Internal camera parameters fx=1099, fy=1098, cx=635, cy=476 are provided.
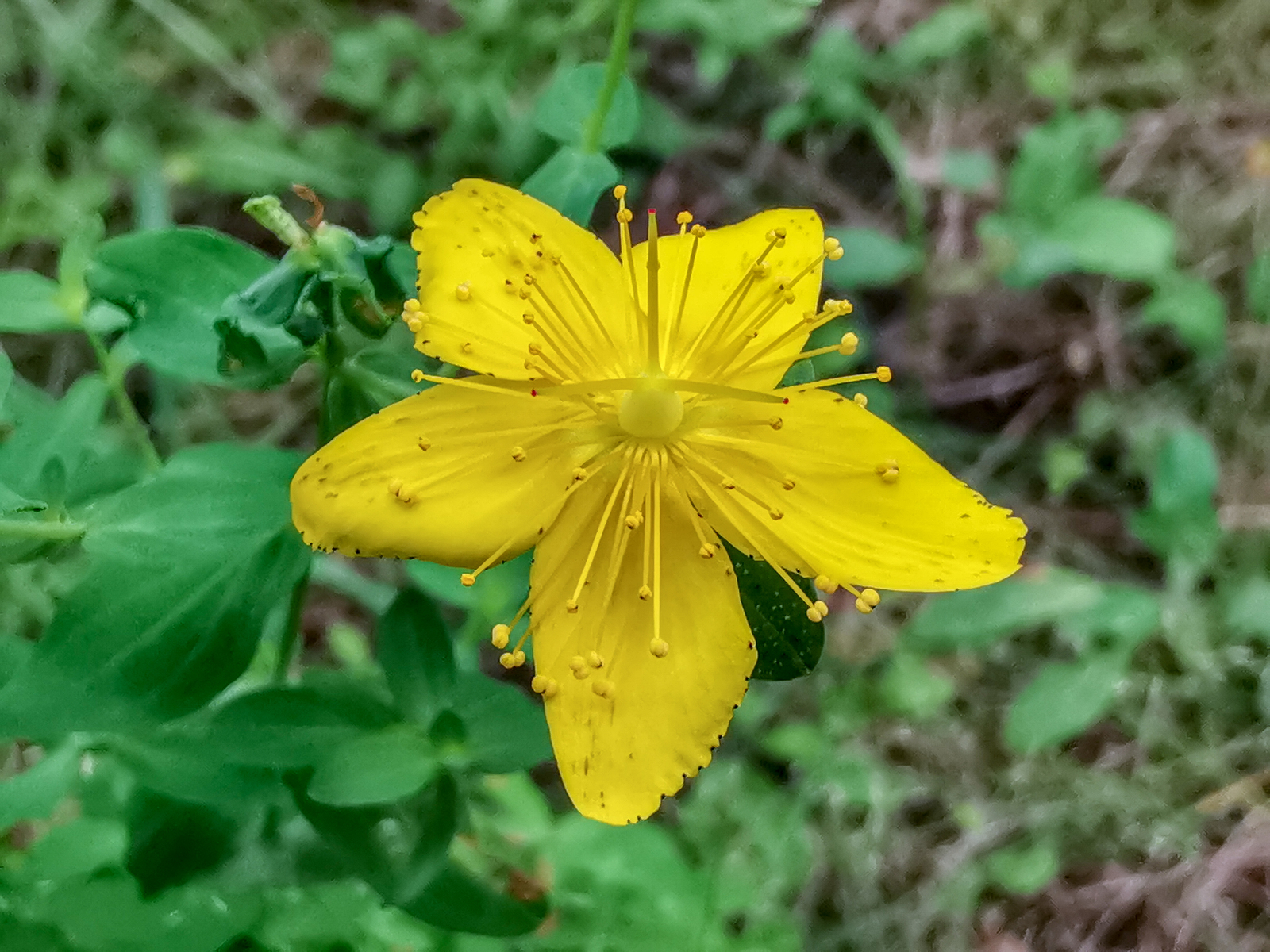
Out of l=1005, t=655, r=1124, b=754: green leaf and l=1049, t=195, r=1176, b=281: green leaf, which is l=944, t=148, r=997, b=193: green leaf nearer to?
l=1049, t=195, r=1176, b=281: green leaf

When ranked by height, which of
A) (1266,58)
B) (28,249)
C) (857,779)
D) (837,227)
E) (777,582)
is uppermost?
(1266,58)

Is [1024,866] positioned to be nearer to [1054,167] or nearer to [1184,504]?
[1184,504]

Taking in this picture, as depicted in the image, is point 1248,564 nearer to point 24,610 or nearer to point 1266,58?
point 1266,58

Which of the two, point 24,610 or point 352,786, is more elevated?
point 352,786

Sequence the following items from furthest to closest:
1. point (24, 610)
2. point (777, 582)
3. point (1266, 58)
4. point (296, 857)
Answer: point (1266, 58)
point (24, 610)
point (296, 857)
point (777, 582)

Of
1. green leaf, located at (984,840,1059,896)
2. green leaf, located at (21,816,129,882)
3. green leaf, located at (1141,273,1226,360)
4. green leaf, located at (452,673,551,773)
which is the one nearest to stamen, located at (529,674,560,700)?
green leaf, located at (452,673,551,773)

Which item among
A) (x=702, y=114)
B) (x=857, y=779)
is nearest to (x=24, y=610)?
(x=857, y=779)

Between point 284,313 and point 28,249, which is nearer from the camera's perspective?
point 284,313
